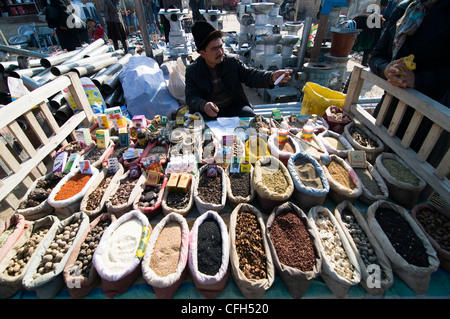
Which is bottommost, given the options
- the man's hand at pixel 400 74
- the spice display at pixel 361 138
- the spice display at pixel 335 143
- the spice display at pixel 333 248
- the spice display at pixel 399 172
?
the spice display at pixel 333 248

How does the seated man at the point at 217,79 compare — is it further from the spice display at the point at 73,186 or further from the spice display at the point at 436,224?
the spice display at the point at 436,224

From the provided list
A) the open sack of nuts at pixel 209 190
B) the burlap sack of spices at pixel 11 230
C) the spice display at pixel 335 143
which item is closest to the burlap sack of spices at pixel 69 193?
the burlap sack of spices at pixel 11 230

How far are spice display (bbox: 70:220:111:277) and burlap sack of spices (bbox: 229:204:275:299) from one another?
1020 mm

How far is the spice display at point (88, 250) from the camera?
148 cm

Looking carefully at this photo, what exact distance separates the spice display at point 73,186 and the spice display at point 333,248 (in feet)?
7.07

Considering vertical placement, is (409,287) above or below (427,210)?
below

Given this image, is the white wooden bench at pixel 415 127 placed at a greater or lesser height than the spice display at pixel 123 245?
greater

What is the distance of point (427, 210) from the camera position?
1747 mm

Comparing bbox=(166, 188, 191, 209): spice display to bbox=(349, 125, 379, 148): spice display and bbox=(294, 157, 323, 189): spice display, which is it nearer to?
bbox=(294, 157, 323, 189): spice display

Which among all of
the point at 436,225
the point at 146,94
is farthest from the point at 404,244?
the point at 146,94

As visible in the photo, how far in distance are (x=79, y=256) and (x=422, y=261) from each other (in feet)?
7.83

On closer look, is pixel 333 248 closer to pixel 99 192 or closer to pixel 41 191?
pixel 99 192

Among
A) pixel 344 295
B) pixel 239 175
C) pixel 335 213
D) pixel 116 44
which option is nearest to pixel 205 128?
pixel 239 175

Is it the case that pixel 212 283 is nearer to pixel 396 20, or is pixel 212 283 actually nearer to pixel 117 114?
pixel 117 114
